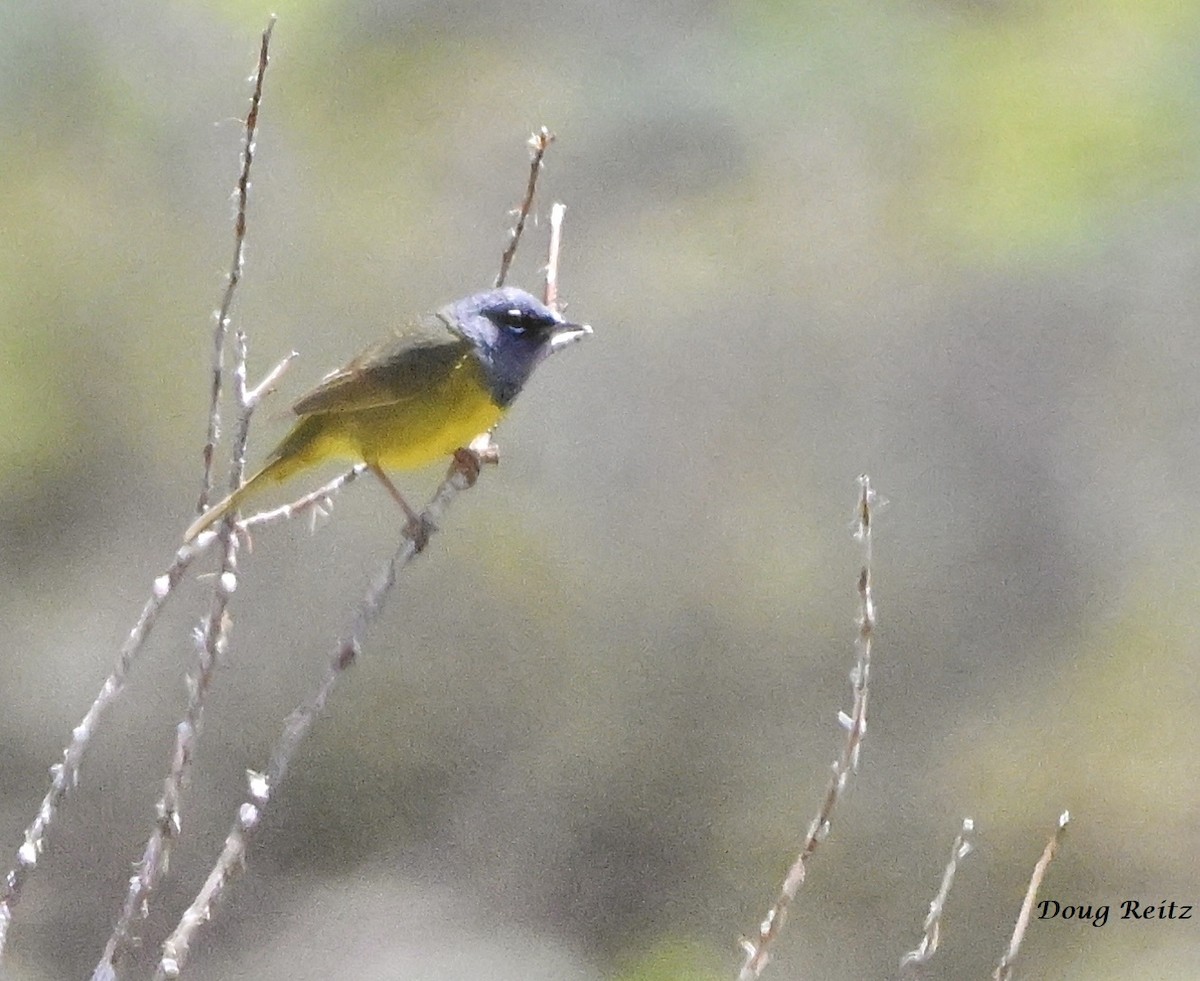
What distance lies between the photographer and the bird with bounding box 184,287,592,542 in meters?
1.70

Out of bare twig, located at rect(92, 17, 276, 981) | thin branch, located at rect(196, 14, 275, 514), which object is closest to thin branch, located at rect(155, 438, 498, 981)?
bare twig, located at rect(92, 17, 276, 981)

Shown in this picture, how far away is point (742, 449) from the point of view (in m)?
2.41

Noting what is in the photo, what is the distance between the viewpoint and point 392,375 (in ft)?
5.74

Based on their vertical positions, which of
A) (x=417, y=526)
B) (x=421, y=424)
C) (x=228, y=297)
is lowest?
(x=228, y=297)

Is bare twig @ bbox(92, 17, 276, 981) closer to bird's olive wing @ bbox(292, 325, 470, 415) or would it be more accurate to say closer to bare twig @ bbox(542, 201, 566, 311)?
bare twig @ bbox(542, 201, 566, 311)

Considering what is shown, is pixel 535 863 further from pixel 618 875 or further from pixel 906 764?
pixel 906 764

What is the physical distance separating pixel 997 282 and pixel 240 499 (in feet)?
4.95

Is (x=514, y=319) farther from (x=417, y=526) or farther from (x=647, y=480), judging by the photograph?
(x=647, y=480)

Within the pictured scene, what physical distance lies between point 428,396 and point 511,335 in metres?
0.14

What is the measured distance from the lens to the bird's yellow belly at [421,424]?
1705 millimetres

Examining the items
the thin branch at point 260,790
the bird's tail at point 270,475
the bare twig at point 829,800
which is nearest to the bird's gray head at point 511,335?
the bird's tail at point 270,475

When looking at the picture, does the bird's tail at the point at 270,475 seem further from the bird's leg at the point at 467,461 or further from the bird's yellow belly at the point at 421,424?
the bird's leg at the point at 467,461

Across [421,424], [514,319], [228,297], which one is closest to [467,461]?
[421,424]

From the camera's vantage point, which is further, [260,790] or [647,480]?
[647,480]
